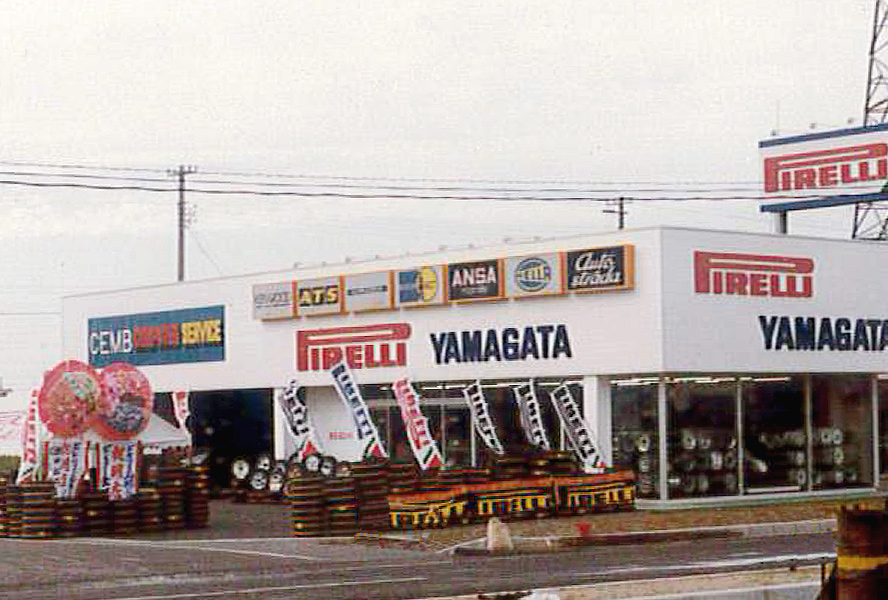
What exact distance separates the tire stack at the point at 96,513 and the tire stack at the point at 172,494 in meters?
1.50

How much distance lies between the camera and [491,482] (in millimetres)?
32062

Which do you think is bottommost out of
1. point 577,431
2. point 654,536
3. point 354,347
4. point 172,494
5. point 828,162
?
point 654,536

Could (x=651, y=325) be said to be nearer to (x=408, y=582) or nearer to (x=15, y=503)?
(x=15, y=503)

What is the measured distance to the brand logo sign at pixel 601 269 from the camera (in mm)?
35094

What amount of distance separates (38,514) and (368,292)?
12515 millimetres

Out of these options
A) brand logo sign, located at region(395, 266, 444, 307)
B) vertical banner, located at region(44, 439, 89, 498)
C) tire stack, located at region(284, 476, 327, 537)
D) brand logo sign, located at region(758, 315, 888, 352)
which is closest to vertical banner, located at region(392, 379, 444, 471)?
brand logo sign, located at region(395, 266, 444, 307)

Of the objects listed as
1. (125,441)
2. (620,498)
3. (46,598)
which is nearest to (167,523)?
(125,441)

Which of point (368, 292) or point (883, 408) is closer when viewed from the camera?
point (368, 292)

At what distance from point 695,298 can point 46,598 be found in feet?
63.5

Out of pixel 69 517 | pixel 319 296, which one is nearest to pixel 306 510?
pixel 69 517

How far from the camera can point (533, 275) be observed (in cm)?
3709

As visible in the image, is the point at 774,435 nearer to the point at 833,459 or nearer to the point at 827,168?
the point at 833,459

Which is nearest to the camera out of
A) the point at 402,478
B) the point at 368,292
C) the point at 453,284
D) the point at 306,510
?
the point at 306,510

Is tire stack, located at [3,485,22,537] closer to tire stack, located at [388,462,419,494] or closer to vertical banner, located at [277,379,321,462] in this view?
tire stack, located at [388,462,419,494]
